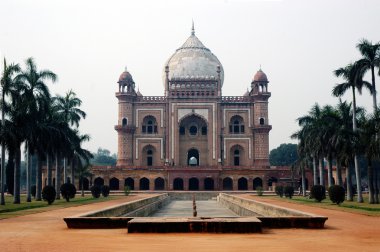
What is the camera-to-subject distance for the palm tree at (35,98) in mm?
27866

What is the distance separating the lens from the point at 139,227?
11.3 metres

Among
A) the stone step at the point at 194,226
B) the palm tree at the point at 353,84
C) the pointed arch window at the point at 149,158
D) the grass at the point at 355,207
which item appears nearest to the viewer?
the stone step at the point at 194,226

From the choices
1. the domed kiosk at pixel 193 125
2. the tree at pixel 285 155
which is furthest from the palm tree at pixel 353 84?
the tree at pixel 285 155

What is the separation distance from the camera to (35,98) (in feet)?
95.2

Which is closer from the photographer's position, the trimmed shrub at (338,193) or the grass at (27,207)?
the grass at (27,207)

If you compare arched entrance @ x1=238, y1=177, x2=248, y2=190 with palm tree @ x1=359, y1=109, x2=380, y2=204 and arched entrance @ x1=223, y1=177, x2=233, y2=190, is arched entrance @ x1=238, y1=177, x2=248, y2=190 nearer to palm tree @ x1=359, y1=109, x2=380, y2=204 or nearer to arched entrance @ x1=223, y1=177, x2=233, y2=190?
arched entrance @ x1=223, y1=177, x2=233, y2=190

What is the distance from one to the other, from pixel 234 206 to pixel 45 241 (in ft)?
62.2

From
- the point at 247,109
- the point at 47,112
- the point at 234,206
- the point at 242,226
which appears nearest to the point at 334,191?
the point at 234,206

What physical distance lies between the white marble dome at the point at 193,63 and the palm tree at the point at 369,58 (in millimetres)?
31626

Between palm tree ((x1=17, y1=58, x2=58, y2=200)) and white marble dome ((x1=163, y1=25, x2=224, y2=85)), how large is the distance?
29.6 m

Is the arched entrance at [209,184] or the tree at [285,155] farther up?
the tree at [285,155]

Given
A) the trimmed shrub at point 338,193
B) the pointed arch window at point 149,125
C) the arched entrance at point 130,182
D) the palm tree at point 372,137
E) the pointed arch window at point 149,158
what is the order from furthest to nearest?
the pointed arch window at point 149,125, the pointed arch window at point 149,158, the arched entrance at point 130,182, the trimmed shrub at point 338,193, the palm tree at point 372,137

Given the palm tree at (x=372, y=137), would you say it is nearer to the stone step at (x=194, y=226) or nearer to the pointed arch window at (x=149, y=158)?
the stone step at (x=194, y=226)

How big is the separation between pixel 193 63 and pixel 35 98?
34.8 metres
